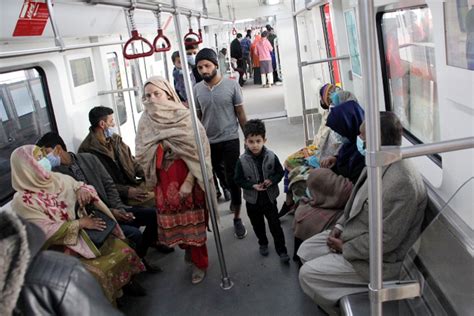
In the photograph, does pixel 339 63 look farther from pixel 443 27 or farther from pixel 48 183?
pixel 48 183

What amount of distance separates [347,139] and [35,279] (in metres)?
2.55

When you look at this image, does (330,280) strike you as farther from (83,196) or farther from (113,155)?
(113,155)

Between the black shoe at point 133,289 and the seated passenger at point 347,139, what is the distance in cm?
172

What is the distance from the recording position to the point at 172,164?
3.22 m

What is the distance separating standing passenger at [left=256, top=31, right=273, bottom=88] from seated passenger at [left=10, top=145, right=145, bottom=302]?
10305 mm

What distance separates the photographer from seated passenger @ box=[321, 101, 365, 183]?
10.2ft

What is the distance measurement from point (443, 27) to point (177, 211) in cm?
212

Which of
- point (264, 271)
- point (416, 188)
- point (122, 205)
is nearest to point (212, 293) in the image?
point (264, 271)

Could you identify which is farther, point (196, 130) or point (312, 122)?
point (312, 122)

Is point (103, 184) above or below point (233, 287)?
above

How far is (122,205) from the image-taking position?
3.64m

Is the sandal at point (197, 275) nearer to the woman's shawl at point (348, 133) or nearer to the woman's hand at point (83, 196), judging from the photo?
the woman's hand at point (83, 196)

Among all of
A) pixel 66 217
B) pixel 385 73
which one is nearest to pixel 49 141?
pixel 66 217

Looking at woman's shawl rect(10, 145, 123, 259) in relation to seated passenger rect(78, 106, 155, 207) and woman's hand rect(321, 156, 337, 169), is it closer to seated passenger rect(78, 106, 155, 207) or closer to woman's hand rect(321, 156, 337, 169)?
seated passenger rect(78, 106, 155, 207)
